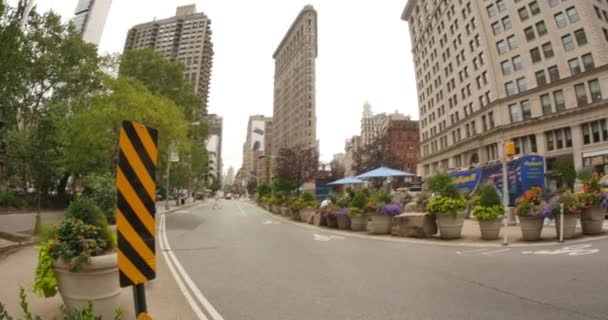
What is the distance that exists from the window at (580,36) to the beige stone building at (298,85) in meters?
72.4

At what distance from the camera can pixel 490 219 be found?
11.4 metres

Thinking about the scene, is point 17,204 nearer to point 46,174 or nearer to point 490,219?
point 46,174

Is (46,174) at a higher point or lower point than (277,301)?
higher

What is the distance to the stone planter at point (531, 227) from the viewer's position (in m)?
10.7

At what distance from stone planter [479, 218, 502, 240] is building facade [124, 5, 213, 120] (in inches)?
2819

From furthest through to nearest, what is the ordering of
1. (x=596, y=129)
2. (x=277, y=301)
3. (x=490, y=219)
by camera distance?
(x=596, y=129) < (x=490, y=219) < (x=277, y=301)

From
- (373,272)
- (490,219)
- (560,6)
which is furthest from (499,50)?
(373,272)

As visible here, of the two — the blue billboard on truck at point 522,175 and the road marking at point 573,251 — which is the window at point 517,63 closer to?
the blue billboard on truck at point 522,175

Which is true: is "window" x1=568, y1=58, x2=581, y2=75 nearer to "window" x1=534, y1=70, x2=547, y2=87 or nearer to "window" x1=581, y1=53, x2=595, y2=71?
"window" x1=581, y1=53, x2=595, y2=71

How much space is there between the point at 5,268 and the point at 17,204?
27.5 meters

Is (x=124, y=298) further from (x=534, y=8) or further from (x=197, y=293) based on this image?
(x=534, y=8)

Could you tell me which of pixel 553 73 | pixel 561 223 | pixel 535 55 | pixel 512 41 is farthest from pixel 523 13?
pixel 561 223

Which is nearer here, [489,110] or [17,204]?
[17,204]

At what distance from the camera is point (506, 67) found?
45000 millimetres
